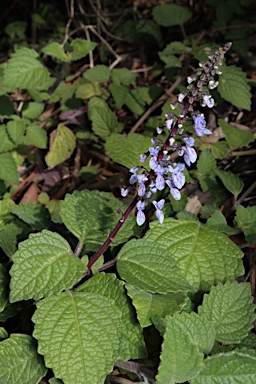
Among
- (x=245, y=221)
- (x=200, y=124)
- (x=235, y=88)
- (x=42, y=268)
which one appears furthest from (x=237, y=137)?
(x=42, y=268)

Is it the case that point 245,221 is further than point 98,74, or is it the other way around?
point 98,74

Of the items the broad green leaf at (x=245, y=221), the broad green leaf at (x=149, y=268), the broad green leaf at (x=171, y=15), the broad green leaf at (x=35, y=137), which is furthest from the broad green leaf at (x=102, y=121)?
the broad green leaf at (x=149, y=268)

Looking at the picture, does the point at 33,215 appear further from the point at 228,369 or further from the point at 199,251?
the point at 228,369

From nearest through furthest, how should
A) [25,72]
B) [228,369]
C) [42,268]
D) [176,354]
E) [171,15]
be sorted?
1. [176,354]
2. [228,369]
3. [42,268]
4. [25,72]
5. [171,15]

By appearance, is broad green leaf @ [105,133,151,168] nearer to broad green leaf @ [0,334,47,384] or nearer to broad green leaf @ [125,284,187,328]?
broad green leaf @ [125,284,187,328]

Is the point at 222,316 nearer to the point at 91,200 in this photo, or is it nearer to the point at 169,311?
the point at 169,311

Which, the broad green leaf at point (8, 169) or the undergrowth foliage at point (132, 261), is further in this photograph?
the broad green leaf at point (8, 169)

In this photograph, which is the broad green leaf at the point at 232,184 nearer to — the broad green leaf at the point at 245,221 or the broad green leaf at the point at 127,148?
the broad green leaf at the point at 245,221
